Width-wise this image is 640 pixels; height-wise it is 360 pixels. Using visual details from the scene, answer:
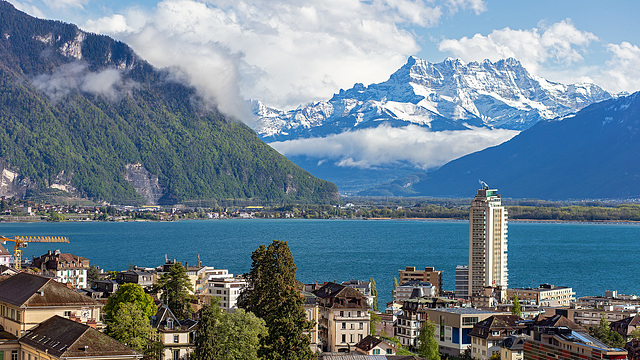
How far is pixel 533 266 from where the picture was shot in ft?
527

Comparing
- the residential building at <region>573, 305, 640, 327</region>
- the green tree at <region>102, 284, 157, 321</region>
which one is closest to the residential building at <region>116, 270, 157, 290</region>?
the green tree at <region>102, 284, 157, 321</region>

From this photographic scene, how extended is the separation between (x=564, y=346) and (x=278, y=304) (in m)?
17.7

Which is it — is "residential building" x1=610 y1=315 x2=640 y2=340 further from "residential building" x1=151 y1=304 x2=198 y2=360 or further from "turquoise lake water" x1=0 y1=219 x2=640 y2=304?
"turquoise lake water" x1=0 y1=219 x2=640 y2=304

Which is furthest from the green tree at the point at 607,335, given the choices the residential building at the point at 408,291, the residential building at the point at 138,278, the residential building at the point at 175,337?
the residential building at the point at 138,278

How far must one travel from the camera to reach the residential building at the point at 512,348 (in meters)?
57.8

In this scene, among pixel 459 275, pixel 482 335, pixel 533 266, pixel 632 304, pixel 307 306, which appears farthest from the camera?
pixel 533 266

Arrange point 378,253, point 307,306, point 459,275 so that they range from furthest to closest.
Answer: point 378,253 → point 459,275 → point 307,306

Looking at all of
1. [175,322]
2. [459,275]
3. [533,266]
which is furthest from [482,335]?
[533,266]

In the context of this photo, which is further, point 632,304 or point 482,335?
point 632,304

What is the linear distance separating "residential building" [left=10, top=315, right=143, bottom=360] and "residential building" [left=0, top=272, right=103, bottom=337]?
1077mm

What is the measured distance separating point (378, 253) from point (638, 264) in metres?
48.8

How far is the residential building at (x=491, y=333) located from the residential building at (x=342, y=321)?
964 cm

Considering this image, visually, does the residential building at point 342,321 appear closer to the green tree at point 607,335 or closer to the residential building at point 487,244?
the green tree at point 607,335

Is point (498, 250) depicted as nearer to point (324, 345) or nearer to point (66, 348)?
point (324, 345)
